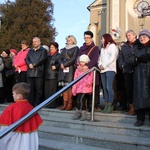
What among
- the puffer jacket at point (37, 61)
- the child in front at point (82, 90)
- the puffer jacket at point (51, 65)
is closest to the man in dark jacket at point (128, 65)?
the child in front at point (82, 90)

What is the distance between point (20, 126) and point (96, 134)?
1.67 metres

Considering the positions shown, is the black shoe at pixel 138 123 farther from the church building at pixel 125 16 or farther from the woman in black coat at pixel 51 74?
the church building at pixel 125 16

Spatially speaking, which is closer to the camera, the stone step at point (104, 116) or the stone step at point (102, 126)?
the stone step at point (102, 126)

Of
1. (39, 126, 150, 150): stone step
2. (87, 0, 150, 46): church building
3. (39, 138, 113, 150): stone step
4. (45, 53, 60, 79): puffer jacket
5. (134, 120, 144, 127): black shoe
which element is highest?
(87, 0, 150, 46): church building

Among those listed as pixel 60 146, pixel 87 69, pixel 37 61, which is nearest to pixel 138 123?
pixel 60 146

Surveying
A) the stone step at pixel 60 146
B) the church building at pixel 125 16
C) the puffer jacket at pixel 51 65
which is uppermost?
the church building at pixel 125 16

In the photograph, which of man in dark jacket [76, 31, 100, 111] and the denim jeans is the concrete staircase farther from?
man in dark jacket [76, 31, 100, 111]

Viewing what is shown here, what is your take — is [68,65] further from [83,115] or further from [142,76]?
[142,76]

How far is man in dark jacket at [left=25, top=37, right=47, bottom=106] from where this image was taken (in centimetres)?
632

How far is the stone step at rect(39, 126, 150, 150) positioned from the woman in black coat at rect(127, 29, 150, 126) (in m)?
0.51

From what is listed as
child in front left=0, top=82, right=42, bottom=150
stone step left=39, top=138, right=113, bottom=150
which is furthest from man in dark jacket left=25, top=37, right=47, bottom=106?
child in front left=0, top=82, right=42, bottom=150

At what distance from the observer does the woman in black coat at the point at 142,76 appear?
441cm

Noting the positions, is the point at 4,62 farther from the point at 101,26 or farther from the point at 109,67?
the point at 101,26

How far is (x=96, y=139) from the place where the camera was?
4207 millimetres
